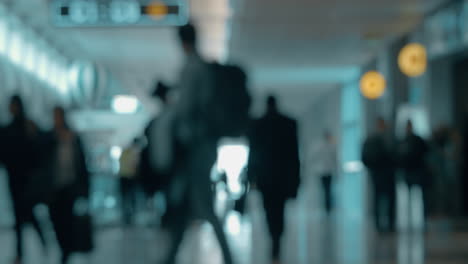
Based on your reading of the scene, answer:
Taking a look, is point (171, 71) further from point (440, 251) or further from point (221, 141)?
point (221, 141)

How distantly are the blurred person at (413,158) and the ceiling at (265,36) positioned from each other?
10.7ft

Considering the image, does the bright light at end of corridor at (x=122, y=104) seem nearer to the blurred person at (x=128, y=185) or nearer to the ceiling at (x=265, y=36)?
the ceiling at (x=265, y=36)

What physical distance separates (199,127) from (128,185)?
9266 mm

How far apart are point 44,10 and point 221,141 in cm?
1418

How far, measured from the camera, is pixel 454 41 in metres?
16.7

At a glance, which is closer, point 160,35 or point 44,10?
point 44,10

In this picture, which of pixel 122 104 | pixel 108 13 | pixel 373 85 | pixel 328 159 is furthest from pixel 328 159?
pixel 108 13

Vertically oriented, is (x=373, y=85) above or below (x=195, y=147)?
above

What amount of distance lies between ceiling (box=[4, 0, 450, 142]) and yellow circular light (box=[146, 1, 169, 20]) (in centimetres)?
55

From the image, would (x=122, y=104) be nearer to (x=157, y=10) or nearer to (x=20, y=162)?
(x=157, y=10)

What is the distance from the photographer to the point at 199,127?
5324 mm

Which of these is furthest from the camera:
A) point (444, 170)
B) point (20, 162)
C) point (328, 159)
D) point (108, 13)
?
point (328, 159)

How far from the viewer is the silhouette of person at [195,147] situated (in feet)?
17.5

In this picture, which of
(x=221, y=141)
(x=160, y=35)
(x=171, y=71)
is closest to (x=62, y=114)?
(x=221, y=141)
